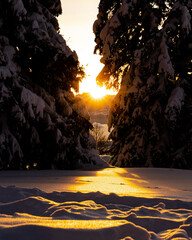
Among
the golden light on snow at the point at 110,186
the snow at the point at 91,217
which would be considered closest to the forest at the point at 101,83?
the golden light on snow at the point at 110,186

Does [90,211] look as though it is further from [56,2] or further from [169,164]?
[56,2]

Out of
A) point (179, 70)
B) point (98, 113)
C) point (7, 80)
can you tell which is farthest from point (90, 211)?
point (98, 113)

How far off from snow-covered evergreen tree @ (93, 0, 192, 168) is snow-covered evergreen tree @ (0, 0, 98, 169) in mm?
1941

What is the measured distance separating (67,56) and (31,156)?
9.89ft

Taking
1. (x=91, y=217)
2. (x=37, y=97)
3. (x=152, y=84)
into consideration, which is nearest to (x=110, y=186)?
(x=91, y=217)

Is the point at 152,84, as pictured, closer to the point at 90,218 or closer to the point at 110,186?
the point at 110,186

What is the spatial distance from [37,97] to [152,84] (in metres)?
4.05

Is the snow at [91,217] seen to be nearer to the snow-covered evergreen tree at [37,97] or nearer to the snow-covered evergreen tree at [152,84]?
the snow-covered evergreen tree at [37,97]

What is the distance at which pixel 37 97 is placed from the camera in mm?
6891

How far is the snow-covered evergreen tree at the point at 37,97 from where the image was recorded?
6.53 metres

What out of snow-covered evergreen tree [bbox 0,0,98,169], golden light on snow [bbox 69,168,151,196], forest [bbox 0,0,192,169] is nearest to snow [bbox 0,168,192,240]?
golden light on snow [bbox 69,168,151,196]

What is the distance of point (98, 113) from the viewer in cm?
11094

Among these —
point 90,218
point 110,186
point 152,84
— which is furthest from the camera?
point 152,84

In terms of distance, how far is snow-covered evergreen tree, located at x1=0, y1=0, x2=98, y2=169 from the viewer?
653 centimetres
